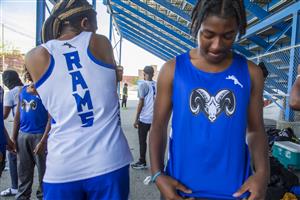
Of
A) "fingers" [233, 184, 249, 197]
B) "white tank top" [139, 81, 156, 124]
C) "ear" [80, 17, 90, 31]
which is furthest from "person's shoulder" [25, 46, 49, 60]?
"white tank top" [139, 81, 156, 124]

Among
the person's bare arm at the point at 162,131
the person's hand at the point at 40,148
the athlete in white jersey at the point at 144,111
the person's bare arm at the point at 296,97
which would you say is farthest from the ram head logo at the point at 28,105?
the person's bare arm at the point at 296,97

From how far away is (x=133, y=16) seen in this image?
2027cm

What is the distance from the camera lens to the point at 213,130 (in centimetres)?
142

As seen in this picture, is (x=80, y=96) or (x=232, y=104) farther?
(x=80, y=96)

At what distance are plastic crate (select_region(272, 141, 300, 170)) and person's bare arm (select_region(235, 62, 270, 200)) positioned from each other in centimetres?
412

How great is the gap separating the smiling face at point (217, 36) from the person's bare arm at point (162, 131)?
0.17 metres

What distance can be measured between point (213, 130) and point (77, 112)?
0.70m

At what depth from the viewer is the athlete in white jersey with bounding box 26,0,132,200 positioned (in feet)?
5.62

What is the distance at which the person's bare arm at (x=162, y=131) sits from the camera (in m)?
1.46

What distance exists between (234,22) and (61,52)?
87 cm

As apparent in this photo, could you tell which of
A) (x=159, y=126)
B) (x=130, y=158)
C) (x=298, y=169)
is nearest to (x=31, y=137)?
(x=130, y=158)

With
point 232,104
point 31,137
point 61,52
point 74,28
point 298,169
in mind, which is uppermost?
point 74,28

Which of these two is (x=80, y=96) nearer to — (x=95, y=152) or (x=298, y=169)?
(x=95, y=152)

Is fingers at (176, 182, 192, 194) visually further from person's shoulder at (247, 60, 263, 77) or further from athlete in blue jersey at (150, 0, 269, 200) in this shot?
person's shoulder at (247, 60, 263, 77)
